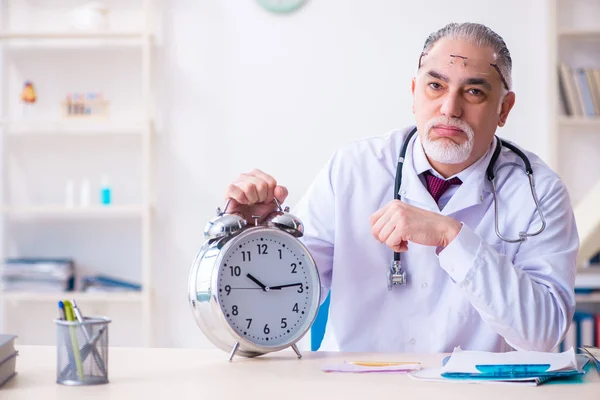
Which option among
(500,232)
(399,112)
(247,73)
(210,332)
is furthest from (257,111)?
(210,332)

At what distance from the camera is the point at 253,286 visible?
147 cm

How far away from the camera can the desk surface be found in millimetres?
1190

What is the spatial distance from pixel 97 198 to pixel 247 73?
1007mm

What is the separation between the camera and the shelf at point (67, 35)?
4.03m

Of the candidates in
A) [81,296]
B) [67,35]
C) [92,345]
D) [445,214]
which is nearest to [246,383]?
[92,345]

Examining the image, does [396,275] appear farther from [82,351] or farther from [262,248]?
[82,351]

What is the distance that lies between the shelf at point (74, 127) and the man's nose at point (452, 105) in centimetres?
245

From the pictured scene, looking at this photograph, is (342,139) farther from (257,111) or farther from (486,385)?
(486,385)

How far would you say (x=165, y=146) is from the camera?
4.23 meters

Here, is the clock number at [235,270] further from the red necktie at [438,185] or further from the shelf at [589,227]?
the shelf at [589,227]

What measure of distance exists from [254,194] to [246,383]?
447 millimetres

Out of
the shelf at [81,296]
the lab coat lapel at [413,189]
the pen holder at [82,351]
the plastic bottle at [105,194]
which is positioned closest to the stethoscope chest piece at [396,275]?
the lab coat lapel at [413,189]

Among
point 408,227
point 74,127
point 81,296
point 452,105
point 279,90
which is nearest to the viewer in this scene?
point 408,227

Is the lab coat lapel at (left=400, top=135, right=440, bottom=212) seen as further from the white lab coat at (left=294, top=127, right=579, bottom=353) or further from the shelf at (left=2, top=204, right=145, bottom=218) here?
the shelf at (left=2, top=204, right=145, bottom=218)
